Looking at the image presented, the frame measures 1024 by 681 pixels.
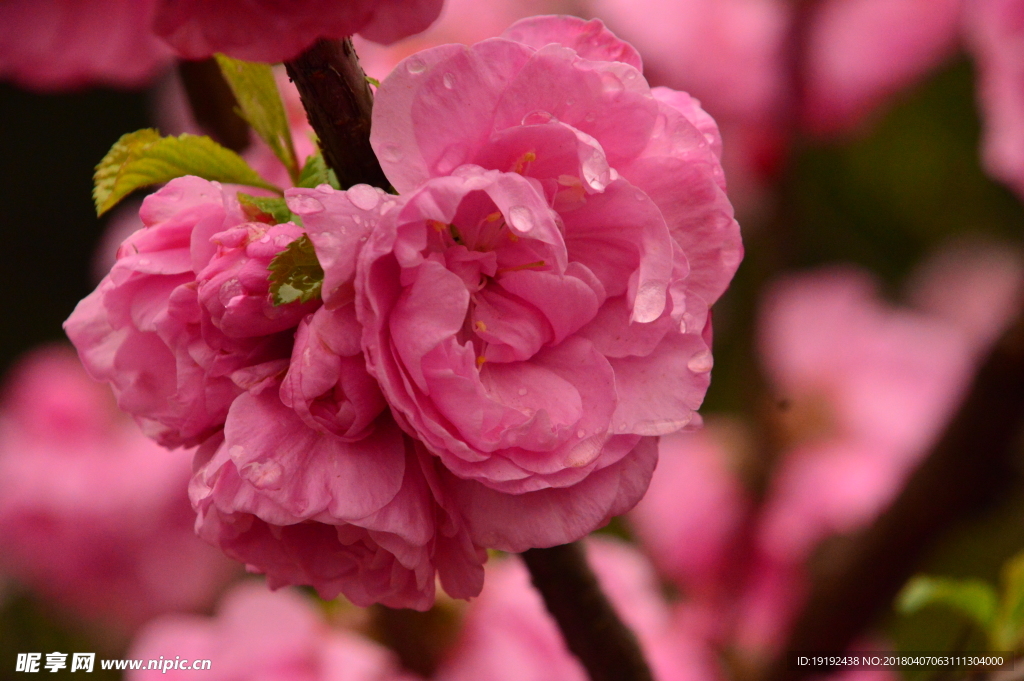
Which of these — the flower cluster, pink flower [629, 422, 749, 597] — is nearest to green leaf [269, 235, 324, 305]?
the flower cluster

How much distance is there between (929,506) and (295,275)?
0.58 meters

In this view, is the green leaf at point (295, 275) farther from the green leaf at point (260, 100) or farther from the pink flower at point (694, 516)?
the pink flower at point (694, 516)

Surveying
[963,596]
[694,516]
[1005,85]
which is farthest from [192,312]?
[694,516]

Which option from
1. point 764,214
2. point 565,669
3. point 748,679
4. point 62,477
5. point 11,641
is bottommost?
point 11,641

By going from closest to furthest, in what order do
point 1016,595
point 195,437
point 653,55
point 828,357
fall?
point 195,437 < point 1016,595 < point 653,55 < point 828,357

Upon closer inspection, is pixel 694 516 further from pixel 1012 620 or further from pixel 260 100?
pixel 260 100

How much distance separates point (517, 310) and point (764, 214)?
86 cm

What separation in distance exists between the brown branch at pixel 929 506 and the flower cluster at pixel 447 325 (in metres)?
0.40

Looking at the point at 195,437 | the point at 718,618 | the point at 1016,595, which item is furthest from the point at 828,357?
the point at 195,437

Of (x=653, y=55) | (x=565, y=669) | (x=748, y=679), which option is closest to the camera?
(x=565, y=669)

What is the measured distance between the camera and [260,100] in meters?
0.41

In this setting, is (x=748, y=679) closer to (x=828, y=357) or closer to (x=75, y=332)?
(x=828, y=357)

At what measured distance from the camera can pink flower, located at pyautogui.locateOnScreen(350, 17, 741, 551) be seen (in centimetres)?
33

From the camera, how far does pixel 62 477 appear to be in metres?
1.16
